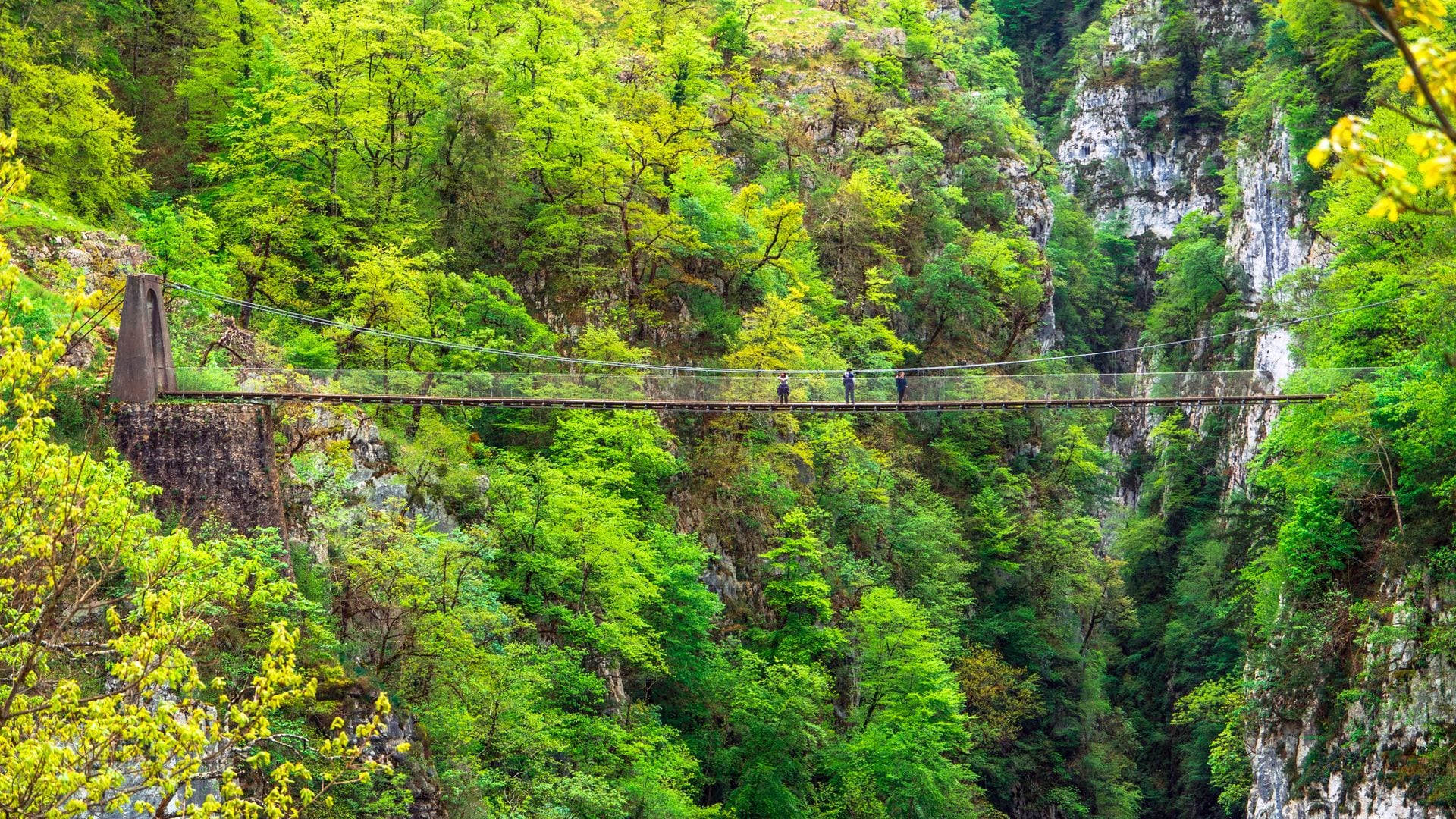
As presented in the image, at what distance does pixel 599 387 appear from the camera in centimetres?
2008

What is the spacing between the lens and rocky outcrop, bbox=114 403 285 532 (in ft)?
49.6

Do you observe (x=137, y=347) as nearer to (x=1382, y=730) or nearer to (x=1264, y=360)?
(x=1382, y=730)

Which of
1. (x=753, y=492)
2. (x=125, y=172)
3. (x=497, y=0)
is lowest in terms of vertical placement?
(x=753, y=492)

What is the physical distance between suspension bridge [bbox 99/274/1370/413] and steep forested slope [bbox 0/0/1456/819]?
0.51m

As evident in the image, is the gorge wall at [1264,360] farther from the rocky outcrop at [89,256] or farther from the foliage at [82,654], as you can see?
the rocky outcrop at [89,256]

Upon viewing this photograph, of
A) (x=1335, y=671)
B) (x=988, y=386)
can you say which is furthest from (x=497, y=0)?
(x=1335, y=671)

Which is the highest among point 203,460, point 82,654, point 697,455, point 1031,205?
point 1031,205

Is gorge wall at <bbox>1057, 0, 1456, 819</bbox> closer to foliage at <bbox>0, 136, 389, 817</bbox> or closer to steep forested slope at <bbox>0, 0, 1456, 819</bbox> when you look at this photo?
steep forested slope at <bbox>0, 0, 1456, 819</bbox>

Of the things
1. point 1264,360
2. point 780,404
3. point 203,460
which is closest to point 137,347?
point 203,460

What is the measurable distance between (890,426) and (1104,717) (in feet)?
30.2

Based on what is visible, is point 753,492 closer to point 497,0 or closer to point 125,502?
point 497,0

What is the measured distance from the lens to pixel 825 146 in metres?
36.2

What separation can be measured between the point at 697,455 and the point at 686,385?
475cm

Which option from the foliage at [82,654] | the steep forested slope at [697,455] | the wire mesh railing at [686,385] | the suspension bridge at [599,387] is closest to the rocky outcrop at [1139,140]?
the steep forested slope at [697,455]
